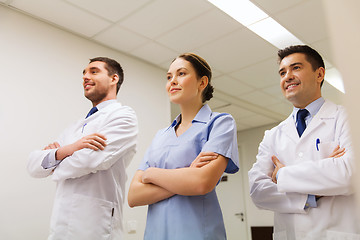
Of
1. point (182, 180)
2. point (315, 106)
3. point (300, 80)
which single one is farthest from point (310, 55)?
point (182, 180)

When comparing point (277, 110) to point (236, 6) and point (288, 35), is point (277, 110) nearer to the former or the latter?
point (288, 35)

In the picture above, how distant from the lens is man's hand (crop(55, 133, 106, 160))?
158 cm

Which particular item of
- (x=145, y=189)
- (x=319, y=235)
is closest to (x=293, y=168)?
(x=319, y=235)

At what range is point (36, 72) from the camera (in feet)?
9.30

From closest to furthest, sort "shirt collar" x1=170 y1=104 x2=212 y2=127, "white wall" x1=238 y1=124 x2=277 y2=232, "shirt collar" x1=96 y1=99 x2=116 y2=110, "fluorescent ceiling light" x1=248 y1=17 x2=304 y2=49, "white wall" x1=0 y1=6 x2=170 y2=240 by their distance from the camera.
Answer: "shirt collar" x1=170 y1=104 x2=212 y2=127 < "shirt collar" x1=96 y1=99 x2=116 y2=110 < "white wall" x1=0 y1=6 x2=170 y2=240 < "fluorescent ceiling light" x1=248 y1=17 x2=304 y2=49 < "white wall" x1=238 y1=124 x2=277 y2=232

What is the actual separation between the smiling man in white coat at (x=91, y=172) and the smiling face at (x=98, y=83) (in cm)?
11

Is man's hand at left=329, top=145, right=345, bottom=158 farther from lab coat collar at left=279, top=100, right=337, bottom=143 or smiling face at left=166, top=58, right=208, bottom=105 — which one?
smiling face at left=166, top=58, right=208, bottom=105

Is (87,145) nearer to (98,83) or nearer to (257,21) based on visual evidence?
(98,83)

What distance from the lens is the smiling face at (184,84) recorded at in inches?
57.1

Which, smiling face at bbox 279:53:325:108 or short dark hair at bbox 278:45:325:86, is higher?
short dark hair at bbox 278:45:325:86

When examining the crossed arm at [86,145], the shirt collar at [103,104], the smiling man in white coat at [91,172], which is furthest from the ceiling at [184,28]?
the crossed arm at [86,145]

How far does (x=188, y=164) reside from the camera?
1.29 m

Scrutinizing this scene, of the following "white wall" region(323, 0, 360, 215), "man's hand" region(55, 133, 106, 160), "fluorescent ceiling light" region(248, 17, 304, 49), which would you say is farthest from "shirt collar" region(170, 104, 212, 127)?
"fluorescent ceiling light" region(248, 17, 304, 49)

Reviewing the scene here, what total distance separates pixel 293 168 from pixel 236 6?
1.97 metres
